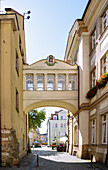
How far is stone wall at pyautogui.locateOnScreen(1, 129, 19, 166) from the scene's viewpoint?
47.1 feet

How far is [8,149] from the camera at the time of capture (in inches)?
569

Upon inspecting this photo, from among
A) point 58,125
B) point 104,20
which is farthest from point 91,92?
point 58,125

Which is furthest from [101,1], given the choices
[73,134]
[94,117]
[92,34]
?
[73,134]

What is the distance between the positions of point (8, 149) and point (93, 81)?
890cm

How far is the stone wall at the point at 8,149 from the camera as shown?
565 inches

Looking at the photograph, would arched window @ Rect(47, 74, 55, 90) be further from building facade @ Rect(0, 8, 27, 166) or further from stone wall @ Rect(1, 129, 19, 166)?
stone wall @ Rect(1, 129, 19, 166)

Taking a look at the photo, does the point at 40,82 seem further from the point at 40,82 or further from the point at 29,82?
the point at 29,82

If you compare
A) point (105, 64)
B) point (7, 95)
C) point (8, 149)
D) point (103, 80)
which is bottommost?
point (8, 149)

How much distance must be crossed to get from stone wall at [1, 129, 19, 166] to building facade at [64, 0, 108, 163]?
5.00 m

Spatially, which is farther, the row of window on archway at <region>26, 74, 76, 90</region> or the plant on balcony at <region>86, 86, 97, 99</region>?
the row of window on archway at <region>26, 74, 76, 90</region>

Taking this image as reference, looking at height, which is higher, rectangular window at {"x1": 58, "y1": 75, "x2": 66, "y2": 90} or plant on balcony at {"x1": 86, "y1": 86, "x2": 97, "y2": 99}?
rectangular window at {"x1": 58, "y1": 75, "x2": 66, "y2": 90}

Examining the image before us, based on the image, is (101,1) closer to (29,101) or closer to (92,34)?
(92,34)

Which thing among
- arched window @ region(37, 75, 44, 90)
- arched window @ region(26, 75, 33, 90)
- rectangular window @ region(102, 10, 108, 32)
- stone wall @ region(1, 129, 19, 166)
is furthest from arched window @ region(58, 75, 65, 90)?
stone wall @ region(1, 129, 19, 166)

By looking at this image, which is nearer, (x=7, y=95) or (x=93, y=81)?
(x=7, y=95)
